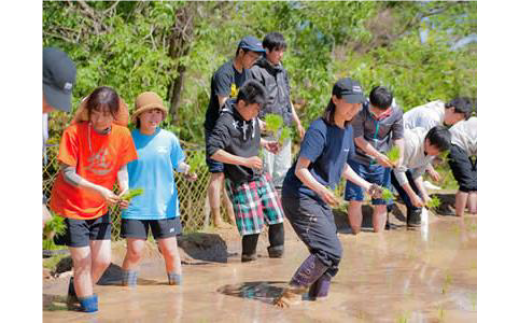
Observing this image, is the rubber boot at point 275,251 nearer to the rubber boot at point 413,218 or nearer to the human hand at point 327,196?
the human hand at point 327,196

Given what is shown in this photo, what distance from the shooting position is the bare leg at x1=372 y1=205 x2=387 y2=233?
27.1 feet

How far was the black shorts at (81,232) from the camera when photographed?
4828 mm

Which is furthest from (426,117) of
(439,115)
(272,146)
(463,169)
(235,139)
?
(235,139)

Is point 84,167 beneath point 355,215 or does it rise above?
above

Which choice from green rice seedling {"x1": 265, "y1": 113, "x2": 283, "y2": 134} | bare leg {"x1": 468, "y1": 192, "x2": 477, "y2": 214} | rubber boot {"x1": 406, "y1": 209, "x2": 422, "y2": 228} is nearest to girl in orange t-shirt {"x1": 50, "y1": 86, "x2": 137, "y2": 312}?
Result: green rice seedling {"x1": 265, "y1": 113, "x2": 283, "y2": 134}

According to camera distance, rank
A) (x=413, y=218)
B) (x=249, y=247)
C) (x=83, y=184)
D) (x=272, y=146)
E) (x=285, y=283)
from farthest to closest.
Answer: (x=413, y=218) → (x=249, y=247) → (x=272, y=146) → (x=285, y=283) → (x=83, y=184)

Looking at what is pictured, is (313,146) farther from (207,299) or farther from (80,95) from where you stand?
(80,95)

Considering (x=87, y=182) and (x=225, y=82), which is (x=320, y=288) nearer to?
(x=87, y=182)

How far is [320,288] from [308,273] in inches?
12.2

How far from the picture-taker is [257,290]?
567 cm

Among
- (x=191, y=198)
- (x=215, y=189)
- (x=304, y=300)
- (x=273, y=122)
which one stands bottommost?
(x=304, y=300)

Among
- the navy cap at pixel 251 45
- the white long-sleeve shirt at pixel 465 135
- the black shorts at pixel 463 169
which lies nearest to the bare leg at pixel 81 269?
the navy cap at pixel 251 45

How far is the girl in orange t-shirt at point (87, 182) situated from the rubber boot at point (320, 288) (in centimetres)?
150

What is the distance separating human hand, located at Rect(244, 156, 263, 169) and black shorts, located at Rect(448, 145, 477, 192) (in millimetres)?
4195
